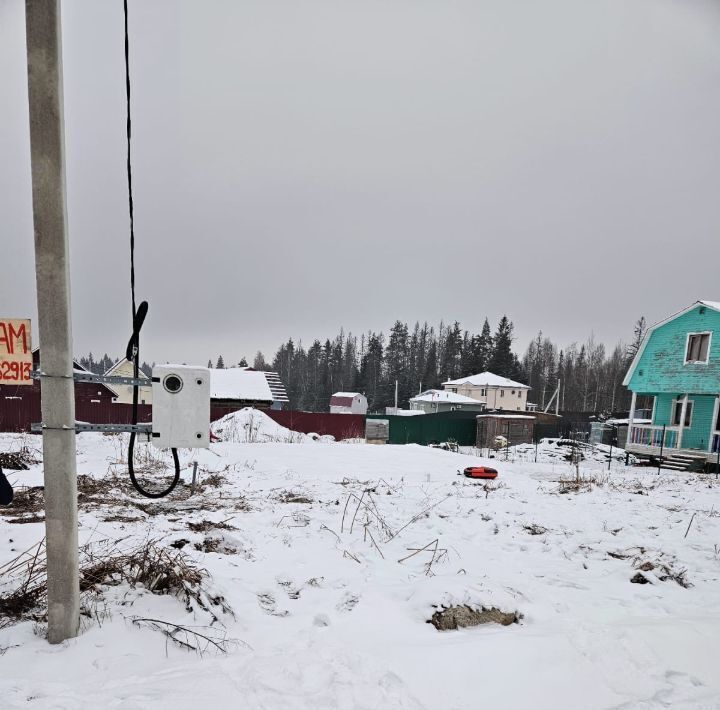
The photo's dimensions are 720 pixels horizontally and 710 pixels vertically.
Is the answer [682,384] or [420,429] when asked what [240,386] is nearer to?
[420,429]

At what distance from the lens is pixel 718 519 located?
5375mm

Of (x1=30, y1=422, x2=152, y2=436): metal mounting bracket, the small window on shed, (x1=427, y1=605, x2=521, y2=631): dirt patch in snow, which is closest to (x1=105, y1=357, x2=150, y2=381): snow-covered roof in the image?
(x1=30, y1=422, x2=152, y2=436): metal mounting bracket

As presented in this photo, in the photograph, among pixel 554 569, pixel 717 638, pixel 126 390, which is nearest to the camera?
pixel 717 638

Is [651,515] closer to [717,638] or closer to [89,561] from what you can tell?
[717,638]

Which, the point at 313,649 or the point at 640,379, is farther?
the point at 640,379

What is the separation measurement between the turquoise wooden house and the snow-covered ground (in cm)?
1289

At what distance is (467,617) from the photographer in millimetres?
2689

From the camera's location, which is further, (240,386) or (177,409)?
(240,386)

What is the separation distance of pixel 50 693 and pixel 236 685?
0.71 meters

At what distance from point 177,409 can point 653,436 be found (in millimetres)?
20385

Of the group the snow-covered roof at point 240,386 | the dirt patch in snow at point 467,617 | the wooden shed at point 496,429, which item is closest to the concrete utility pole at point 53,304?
the dirt patch in snow at point 467,617

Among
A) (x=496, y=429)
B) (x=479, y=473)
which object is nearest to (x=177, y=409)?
(x=479, y=473)

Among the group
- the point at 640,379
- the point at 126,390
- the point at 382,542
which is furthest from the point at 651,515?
the point at 126,390

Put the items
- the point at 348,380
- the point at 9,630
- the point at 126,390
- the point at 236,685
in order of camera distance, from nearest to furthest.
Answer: the point at 236,685
the point at 9,630
the point at 126,390
the point at 348,380
